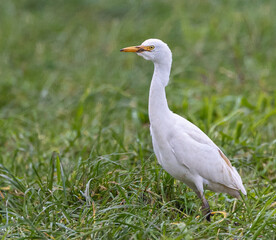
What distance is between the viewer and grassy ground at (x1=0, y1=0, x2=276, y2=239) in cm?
374

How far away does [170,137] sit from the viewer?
3.89 metres

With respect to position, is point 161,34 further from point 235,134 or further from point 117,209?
point 117,209

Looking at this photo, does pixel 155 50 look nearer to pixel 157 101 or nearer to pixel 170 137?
pixel 157 101

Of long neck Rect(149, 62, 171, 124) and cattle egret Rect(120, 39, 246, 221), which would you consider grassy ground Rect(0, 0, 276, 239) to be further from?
long neck Rect(149, 62, 171, 124)

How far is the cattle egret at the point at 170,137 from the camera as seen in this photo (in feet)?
12.7

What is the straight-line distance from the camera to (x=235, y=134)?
5.50 meters

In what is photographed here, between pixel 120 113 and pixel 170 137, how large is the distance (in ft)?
9.83

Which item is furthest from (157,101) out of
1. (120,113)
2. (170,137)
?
(120,113)

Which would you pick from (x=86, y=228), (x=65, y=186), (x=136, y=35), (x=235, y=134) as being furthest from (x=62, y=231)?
(x=136, y=35)

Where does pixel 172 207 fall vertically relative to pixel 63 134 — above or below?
above

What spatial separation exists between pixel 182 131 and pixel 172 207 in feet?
1.85

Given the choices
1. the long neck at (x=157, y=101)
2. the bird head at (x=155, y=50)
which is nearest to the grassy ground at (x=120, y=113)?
the long neck at (x=157, y=101)

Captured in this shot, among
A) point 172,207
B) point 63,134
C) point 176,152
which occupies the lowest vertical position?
point 63,134

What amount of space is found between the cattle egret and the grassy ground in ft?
0.80
